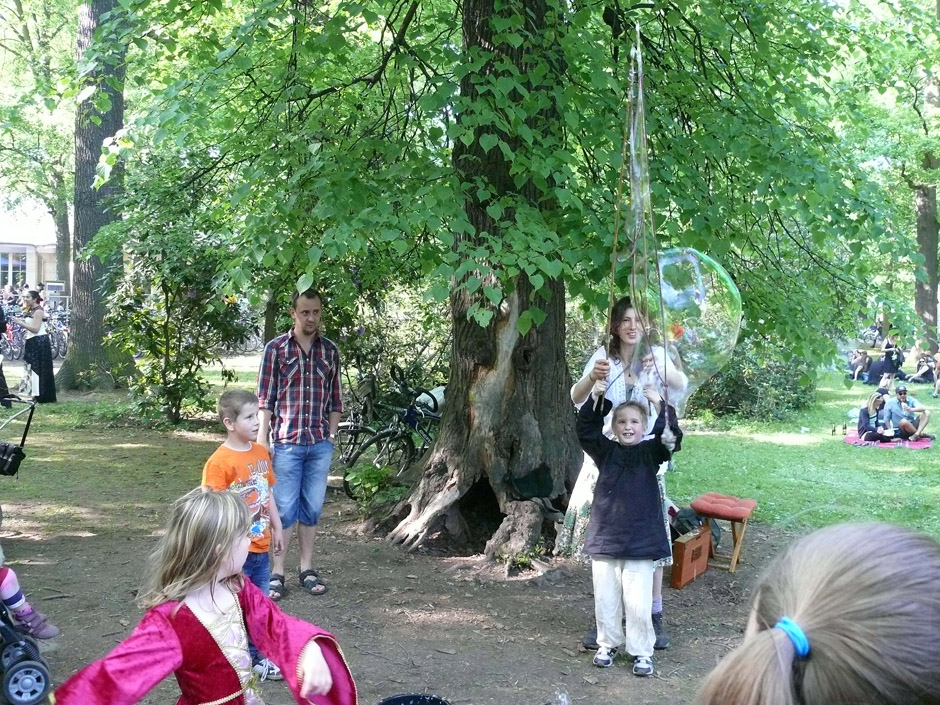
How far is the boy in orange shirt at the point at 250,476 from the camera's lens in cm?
458

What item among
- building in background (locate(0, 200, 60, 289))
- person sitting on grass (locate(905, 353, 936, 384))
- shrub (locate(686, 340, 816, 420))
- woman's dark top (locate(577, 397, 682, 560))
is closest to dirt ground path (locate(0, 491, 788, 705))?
woman's dark top (locate(577, 397, 682, 560))

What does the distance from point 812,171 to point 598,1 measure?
1.81m

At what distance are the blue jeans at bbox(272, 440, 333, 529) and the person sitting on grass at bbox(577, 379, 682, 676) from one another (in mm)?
1944

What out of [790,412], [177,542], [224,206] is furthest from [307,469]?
[790,412]

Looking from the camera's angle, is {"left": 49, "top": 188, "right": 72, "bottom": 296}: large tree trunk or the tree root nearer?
the tree root

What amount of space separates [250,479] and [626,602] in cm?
205

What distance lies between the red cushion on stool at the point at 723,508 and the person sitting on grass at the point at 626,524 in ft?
6.26

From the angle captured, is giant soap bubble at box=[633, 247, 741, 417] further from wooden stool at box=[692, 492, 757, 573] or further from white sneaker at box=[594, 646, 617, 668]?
wooden stool at box=[692, 492, 757, 573]

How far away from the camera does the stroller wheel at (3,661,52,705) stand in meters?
4.11

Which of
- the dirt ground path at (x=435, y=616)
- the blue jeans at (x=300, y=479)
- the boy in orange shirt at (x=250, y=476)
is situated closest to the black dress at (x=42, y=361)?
the dirt ground path at (x=435, y=616)

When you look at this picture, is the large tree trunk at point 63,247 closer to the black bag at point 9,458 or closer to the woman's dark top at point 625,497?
the black bag at point 9,458

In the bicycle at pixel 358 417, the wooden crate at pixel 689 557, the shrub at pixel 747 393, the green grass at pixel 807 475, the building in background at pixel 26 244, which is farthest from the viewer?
the building in background at pixel 26 244

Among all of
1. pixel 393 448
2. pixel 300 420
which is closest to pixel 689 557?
pixel 300 420

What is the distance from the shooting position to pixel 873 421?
13.6 meters
